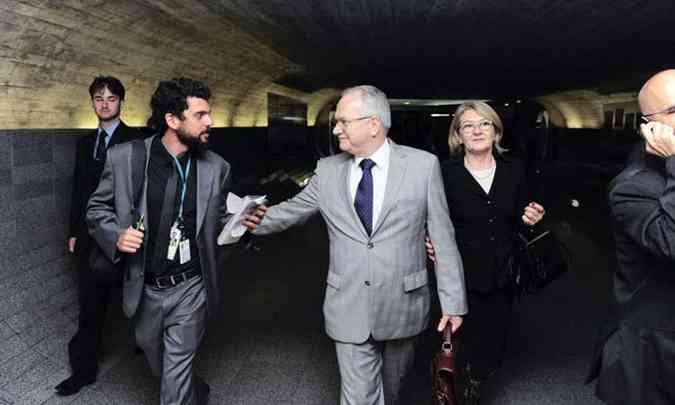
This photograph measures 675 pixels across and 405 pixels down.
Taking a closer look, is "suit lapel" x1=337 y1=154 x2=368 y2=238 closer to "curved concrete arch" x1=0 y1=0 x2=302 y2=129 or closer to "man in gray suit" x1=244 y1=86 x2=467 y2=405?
"man in gray suit" x1=244 y1=86 x2=467 y2=405

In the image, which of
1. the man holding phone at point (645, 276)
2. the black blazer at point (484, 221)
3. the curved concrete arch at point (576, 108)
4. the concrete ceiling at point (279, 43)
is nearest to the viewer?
the man holding phone at point (645, 276)

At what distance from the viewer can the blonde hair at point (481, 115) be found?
3398 millimetres

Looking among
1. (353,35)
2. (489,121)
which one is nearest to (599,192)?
(353,35)

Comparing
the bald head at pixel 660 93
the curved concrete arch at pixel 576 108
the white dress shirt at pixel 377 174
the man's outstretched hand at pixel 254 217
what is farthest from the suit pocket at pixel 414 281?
the curved concrete arch at pixel 576 108

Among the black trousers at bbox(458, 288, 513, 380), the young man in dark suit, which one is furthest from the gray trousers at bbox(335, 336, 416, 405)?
the young man in dark suit

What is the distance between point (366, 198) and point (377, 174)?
0.52 feet

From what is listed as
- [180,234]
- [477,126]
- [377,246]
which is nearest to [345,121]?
[377,246]

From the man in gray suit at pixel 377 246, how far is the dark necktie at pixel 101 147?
1.94 meters

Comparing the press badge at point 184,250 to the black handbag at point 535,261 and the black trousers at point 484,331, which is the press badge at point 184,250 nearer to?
the black trousers at point 484,331

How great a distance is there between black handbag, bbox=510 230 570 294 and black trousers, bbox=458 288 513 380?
14 centimetres

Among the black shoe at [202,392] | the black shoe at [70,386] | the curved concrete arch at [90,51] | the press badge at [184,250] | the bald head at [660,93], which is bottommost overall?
the black shoe at [70,386]

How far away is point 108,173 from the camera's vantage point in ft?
9.87

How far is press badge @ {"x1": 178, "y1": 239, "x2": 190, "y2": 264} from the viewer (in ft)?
9.97

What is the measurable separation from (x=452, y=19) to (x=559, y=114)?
18.6m
